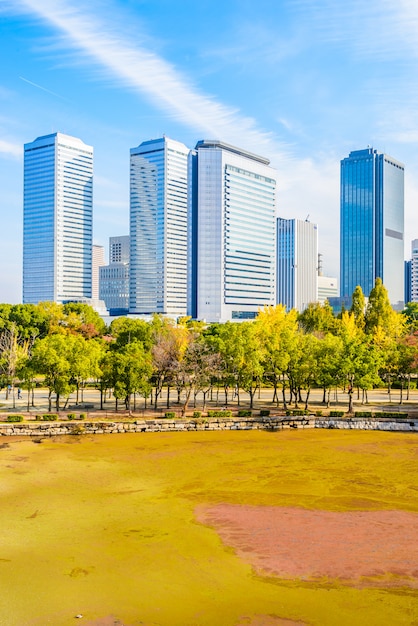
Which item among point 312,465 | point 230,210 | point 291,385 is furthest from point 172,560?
point 230,210

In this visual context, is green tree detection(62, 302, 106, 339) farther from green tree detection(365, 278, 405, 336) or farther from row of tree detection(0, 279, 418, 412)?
green tree detection(365, 278, 405, 336)

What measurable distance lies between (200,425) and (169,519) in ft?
73.4

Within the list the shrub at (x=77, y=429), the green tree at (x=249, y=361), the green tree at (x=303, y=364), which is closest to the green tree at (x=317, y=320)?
the green tree at (x=303, y=364)

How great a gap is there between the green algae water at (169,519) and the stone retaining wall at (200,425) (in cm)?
186

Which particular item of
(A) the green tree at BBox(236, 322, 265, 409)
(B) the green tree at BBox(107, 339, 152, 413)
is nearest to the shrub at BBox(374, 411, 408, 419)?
(A) the green tree at BBox(236, 322, 265, 409)

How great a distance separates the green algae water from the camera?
53.0 ft

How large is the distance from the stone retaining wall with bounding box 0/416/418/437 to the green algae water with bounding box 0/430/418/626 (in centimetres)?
186

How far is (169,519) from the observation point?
930 inches

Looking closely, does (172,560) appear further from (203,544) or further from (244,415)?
(244,415)

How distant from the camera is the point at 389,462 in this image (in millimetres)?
34281

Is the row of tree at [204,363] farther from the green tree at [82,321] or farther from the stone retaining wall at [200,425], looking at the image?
the green tree at [82,321]

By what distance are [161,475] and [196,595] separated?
14.0 metres

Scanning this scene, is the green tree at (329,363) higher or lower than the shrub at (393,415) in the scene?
higher

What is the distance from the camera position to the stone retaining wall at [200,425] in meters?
42.9
